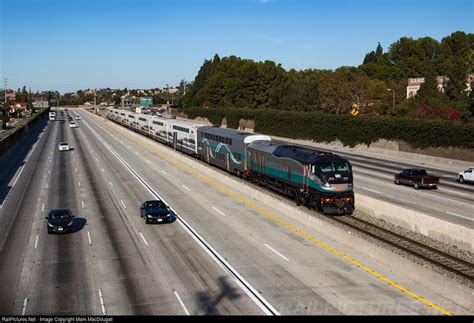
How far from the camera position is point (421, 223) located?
1117 inches

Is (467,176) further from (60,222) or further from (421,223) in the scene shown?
(60,222)

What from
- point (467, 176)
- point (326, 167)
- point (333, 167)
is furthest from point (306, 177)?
point (467, 176)

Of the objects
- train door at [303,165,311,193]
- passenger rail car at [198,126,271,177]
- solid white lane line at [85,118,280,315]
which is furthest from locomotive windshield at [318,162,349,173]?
passenger rail car at [198,126,271,177]

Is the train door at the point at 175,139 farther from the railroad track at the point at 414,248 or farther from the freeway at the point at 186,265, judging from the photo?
the railroad track at the point at 414,248

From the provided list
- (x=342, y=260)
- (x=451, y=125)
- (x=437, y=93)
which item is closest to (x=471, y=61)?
(x=437, y=93)

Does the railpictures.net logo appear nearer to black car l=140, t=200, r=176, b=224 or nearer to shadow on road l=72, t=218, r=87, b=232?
shadow on road l=72, t=218, r=87, b=232

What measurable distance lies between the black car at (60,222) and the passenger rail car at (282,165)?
1426cm

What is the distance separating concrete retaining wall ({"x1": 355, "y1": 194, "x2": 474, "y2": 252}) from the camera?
2552cm

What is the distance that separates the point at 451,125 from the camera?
57.2 meters

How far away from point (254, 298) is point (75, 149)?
6517cm

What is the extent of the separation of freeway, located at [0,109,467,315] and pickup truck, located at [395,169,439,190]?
46.6 ft

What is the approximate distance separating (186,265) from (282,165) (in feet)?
50.6

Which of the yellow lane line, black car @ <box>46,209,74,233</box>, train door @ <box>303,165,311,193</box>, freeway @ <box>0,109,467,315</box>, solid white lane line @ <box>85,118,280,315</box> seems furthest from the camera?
train door @ <box>303,165,311,193</box>

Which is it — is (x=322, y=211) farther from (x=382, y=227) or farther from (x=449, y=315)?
(x=449, y=315)
